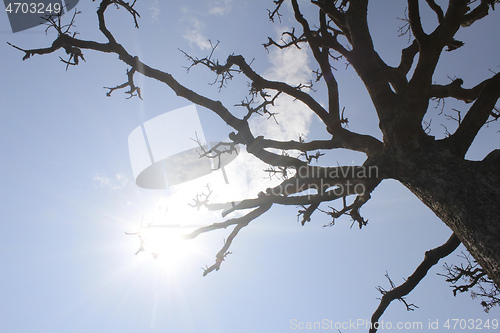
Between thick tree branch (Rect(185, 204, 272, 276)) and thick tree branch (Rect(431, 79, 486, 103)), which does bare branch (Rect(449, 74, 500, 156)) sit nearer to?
thick tree branch (Rect(431, 79, 486, 103))

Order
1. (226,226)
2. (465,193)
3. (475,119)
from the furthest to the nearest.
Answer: (226,226), (475,119), (465,193)

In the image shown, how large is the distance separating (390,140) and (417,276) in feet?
7.94

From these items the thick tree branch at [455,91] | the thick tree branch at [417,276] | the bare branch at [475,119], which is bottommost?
the thick tree branch at [417,276]

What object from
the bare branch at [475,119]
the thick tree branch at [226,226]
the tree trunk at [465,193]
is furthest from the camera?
the thick tree branch at [226,226]

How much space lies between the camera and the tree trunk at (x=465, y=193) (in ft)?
6.66

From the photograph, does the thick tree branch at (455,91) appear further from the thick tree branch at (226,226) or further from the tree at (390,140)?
the thick tree branch at (226,226)

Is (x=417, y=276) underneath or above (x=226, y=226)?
underneath

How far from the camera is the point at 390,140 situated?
307 cm

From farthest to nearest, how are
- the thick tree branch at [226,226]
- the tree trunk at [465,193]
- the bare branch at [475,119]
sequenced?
1. the thick tree branch at [226,226]
2. the bare branch at [475,119]
3. the tree trunk at [465,193]

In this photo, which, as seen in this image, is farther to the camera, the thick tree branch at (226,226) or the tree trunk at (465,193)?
the thick tree branch at (226,226)

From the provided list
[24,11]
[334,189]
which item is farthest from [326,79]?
[24,11]

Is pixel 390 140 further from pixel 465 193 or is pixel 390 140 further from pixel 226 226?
pixel 226 226

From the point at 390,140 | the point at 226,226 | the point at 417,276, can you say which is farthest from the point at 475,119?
the point at 226,226

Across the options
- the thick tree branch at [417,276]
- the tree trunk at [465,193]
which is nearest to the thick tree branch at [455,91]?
the tree trunk at [465,193]
